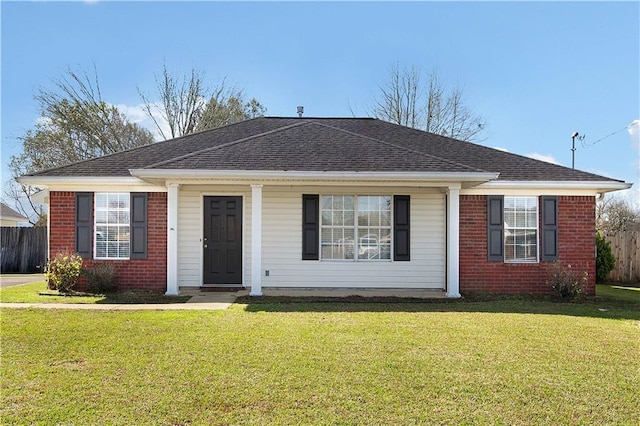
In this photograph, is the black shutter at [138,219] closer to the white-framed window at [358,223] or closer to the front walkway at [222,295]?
the front walkway at [222,295]

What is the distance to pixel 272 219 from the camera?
10656 millimetres

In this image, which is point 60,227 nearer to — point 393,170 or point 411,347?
point 393,170

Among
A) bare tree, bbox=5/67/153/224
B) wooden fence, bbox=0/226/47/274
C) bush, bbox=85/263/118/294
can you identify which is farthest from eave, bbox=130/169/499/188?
bare tree, bbox=5/67/153/224

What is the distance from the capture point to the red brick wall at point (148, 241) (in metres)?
10.3

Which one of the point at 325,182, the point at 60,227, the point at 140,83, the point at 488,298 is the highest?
the point at 140,83

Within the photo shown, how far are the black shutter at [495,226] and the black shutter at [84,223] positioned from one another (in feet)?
30.3

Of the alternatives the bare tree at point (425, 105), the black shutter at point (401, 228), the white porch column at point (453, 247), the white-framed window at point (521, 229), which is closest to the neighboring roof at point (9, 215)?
the bare tree at point (425, 105)

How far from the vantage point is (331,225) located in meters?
10.6

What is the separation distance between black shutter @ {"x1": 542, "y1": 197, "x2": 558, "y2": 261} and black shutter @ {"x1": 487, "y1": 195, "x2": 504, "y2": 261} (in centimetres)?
98

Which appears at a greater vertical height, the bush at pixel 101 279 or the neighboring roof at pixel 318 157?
the neighboring roof at pixel 318 157

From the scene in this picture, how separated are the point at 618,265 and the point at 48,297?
16486 millimetres

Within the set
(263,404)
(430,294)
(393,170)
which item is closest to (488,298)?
(430,294)

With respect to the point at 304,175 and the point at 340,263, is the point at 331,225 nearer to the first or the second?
the point at 340,263

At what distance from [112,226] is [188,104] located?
56.5ft
